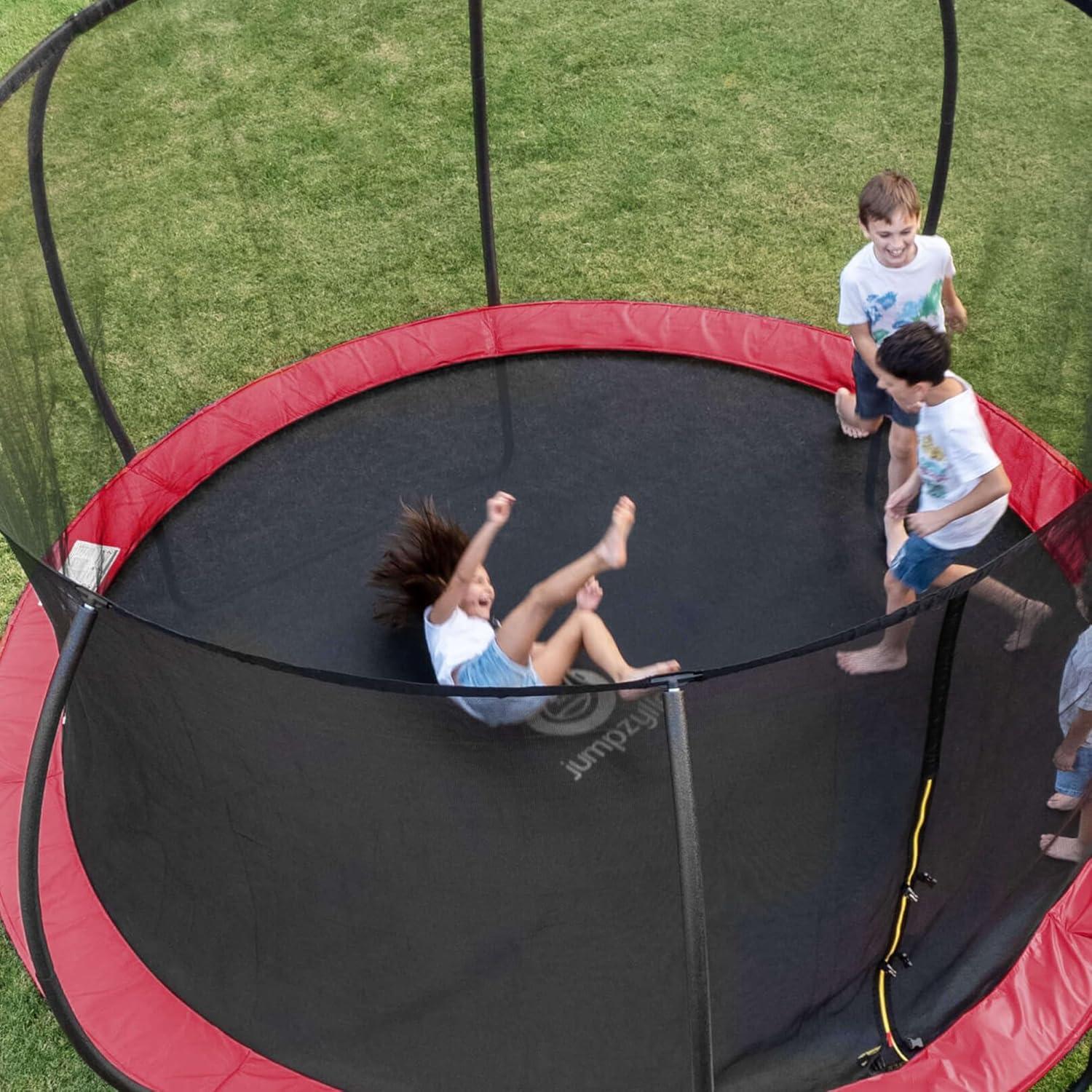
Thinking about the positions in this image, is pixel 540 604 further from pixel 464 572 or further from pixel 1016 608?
pixel 1016 608

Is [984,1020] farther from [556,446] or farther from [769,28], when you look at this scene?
[769,28]

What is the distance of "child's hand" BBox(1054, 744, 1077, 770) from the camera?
212 centimetres

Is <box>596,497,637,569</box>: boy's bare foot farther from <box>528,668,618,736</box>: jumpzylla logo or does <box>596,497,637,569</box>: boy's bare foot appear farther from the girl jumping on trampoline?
<box>528,668,618,736</box>: jumpzylla logo

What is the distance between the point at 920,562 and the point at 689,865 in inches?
43.6

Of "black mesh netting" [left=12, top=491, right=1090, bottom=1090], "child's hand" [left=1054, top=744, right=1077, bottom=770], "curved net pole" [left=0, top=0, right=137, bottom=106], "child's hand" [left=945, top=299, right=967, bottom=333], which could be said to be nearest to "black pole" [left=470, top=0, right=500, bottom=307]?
"curved net pole" [left=0, top=0, right=137, bottom=106]

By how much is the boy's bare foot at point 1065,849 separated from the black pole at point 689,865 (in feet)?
2.56

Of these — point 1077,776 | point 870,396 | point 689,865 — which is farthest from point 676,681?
point 870,396

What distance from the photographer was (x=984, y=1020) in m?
2.27

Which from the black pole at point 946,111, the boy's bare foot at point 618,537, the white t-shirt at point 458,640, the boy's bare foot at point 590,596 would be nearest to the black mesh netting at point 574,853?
the boy's bare foot at point 618,537

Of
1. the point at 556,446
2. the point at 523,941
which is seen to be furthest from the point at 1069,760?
the point at 556,446

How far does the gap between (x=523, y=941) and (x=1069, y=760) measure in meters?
0.95

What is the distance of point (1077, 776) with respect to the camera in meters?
2.19

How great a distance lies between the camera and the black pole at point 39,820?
192cm

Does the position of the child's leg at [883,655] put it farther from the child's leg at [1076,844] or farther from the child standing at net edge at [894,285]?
the child standing at net edge at [894,285]
